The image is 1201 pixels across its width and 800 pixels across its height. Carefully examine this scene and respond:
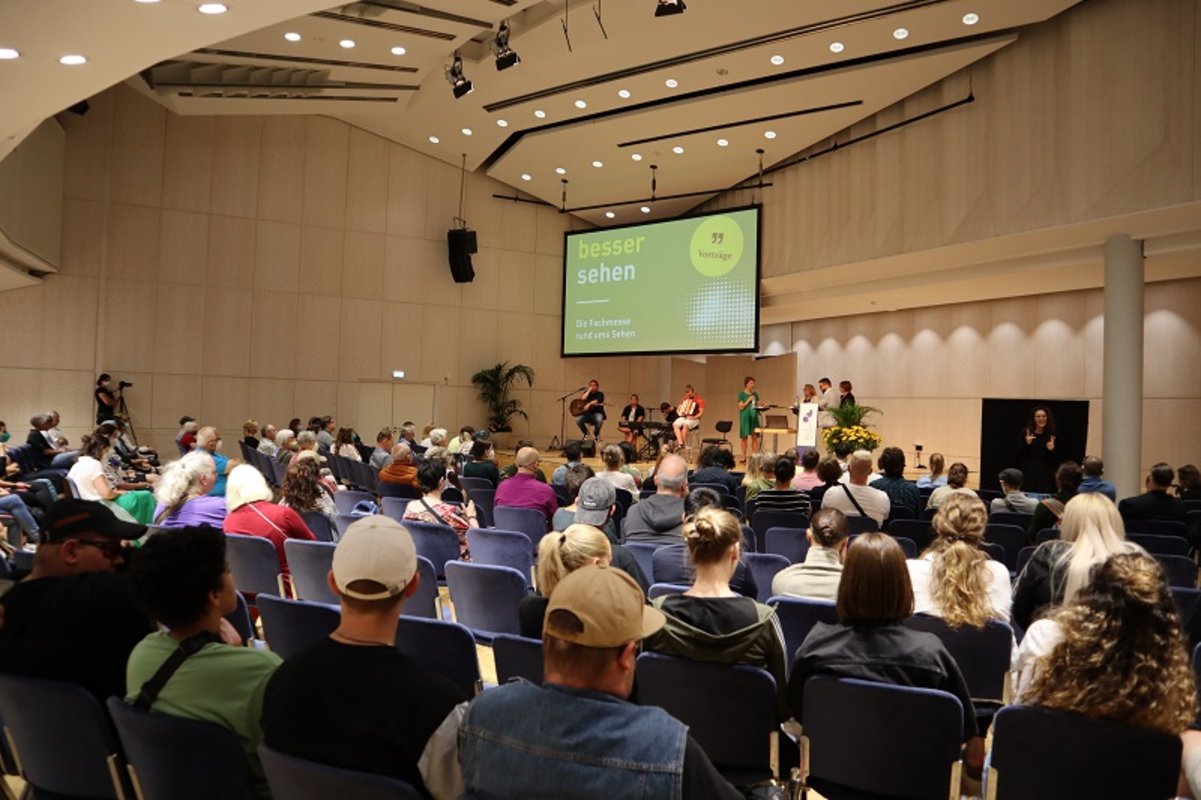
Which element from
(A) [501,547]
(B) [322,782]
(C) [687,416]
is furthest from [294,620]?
(C) [687,416]

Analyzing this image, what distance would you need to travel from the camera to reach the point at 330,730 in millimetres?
1876

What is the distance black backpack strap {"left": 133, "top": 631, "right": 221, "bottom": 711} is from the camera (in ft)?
6.99

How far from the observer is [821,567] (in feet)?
12.9

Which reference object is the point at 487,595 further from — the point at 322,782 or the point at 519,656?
the point at 322,782

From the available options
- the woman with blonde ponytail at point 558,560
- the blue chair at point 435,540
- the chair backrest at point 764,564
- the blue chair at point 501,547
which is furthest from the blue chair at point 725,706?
the blue chair at point 435,540

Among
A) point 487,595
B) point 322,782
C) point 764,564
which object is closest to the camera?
point 322,782

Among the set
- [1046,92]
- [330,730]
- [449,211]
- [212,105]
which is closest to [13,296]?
[212,105]

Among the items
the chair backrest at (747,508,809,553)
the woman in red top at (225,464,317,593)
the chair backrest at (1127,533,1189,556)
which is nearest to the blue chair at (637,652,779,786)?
the woman in red top at (225,464,317,593)

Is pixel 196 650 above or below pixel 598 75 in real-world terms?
below

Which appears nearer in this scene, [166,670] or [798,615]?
[166,670]

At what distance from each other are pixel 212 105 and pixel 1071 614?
15480mm

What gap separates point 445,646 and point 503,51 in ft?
32.6

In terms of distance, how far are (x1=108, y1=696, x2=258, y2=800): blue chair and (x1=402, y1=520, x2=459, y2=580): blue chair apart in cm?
359

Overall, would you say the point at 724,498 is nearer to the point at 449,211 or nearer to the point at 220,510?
the point at 220,510
